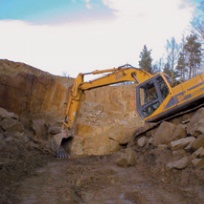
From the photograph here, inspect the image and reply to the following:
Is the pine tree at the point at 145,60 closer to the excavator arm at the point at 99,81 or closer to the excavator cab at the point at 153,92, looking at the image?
the excavator arm at the point at 99,81

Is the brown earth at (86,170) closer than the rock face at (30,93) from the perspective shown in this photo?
Yes

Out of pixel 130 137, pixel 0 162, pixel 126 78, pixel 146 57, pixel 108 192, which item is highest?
pixel 146 57

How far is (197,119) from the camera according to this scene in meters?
7.85

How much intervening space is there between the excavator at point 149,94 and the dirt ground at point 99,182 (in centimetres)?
139

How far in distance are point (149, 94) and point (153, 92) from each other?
0.47 feet

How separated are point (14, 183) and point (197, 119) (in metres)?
4.71

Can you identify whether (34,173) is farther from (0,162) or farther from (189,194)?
(189,194)

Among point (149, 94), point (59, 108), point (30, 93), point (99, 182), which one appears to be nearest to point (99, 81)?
point (149, 94)

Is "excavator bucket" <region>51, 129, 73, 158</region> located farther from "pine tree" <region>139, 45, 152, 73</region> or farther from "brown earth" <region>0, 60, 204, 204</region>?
"pine tree" <region>139, 45, 152, 73</region>

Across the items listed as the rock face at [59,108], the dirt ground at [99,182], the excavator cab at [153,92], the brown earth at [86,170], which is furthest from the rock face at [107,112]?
the dirt ground at [99,182]

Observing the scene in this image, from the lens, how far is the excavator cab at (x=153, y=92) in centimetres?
909

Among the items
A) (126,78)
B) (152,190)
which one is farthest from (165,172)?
(126,78)

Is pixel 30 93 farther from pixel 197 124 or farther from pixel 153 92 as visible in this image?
pixel 197 124

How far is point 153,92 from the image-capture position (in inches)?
380
